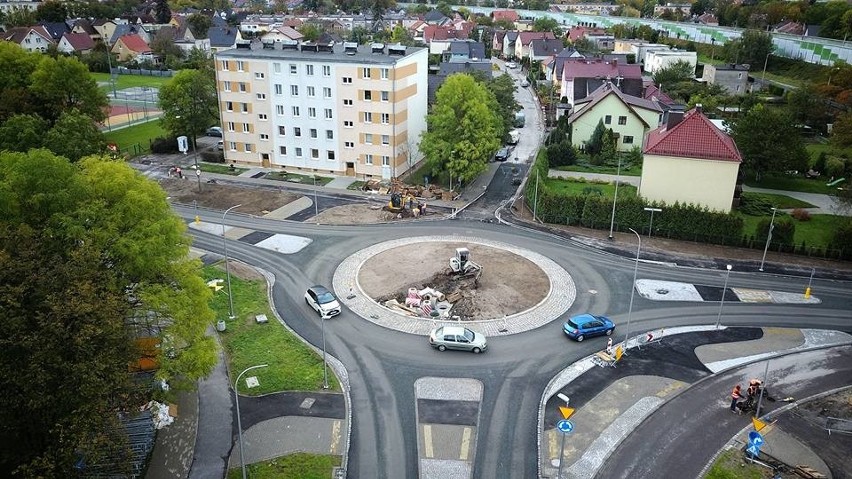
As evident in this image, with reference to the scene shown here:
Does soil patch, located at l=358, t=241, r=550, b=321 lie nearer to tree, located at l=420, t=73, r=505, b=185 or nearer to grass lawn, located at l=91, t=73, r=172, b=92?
tree, located at l=420, t=73, r=505, b=185

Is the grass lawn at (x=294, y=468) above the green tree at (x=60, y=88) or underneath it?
underneath

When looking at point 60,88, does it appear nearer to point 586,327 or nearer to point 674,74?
point 586,327

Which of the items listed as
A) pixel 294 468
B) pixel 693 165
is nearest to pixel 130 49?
pixel 693 165

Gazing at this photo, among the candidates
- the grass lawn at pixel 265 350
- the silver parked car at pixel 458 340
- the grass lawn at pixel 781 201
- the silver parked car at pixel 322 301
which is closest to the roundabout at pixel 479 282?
the silver parked car at pixel 322 301

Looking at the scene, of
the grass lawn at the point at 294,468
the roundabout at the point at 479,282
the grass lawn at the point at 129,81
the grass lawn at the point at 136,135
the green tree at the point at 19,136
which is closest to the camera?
the grass lawn at the point at 294,468

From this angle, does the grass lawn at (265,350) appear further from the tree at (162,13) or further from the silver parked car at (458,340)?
the tree at (162,13)

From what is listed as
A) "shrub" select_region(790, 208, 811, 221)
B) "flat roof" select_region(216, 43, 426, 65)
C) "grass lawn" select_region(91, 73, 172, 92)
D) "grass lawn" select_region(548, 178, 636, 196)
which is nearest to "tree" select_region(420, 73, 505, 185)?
"flat roof" select_region(216, 43, 426, 65)
